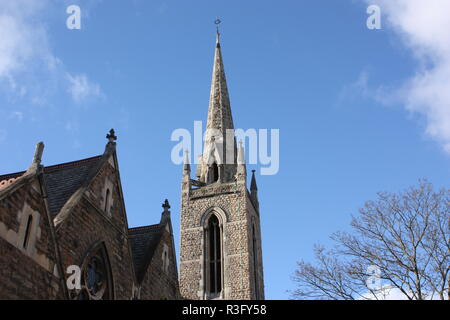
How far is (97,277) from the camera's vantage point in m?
12.6

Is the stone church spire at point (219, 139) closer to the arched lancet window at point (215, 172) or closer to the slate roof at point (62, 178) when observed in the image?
the arched lancet window at point (215, 172)

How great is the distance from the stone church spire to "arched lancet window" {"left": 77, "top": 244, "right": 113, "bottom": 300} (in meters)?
26.0

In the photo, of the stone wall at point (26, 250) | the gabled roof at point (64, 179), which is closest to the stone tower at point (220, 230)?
the gabled roof at point (64, 179)

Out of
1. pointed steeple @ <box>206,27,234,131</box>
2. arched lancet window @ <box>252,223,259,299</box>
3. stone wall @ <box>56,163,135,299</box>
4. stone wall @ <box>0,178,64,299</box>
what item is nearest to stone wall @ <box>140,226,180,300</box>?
stone wall @ <box>56,163,135,299</box>

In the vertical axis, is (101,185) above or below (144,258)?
above

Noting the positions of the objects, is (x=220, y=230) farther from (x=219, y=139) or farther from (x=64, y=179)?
(x=64, y=179)

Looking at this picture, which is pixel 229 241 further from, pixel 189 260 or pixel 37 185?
pixel 37 185

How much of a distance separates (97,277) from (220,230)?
78.5 feet

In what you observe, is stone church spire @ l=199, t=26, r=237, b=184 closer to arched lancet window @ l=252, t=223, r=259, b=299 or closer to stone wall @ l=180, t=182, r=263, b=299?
stone wall @ l=180, t=182, r=263, b=299

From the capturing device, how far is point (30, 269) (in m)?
9.53

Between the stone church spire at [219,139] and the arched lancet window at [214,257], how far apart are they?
3748 millimetres
